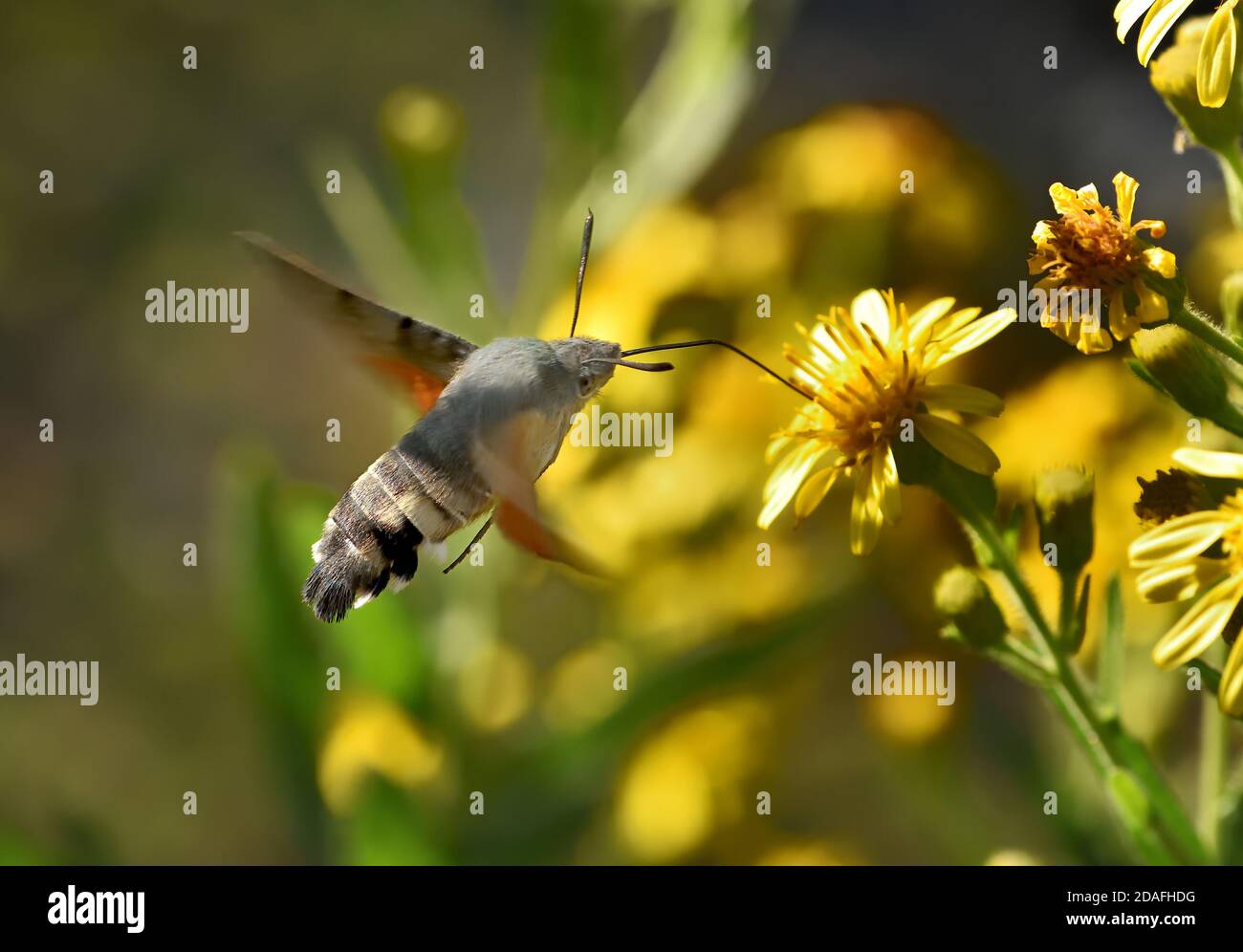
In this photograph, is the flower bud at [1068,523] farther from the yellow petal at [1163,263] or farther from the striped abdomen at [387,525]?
the striped abdomen at [387,525]

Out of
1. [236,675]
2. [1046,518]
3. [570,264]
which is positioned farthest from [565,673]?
[236,675]

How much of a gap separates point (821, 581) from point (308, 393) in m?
2.22

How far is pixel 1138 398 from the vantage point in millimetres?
1995

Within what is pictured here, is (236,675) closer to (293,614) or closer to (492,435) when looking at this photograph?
(293,614)

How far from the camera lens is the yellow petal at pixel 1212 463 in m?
1.00

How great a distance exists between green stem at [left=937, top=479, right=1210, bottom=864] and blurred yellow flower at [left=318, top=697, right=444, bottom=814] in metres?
0.93

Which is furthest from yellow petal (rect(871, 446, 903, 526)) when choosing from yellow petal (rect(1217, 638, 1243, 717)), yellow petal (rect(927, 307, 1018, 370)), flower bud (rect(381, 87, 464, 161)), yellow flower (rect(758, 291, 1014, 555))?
flower bud (rect(381, 87, 464, 161))

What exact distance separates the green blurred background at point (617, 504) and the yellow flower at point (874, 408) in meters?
0.24

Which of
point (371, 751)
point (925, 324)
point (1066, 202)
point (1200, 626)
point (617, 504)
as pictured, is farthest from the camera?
point (617, 504)

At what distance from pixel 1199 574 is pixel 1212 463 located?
0.09 m

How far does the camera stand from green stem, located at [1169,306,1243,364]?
109 centimetres

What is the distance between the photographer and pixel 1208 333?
1115 millimetres

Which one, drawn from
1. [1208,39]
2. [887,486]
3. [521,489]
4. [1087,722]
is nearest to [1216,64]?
[1208,39]

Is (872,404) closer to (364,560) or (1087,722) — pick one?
(1087,722)
